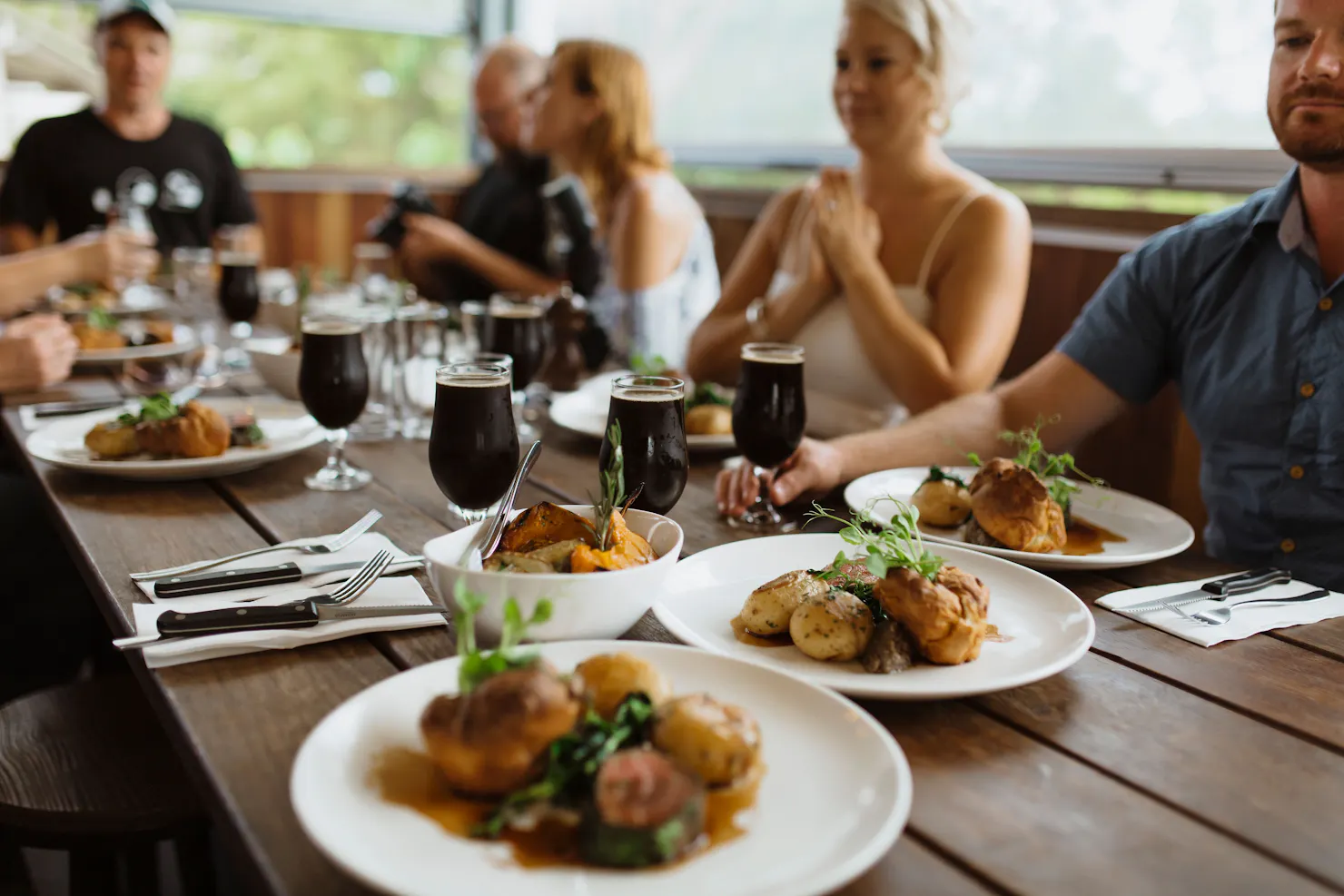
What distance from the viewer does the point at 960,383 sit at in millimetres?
2174

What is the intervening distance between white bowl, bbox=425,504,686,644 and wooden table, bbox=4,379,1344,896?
0.34 ft

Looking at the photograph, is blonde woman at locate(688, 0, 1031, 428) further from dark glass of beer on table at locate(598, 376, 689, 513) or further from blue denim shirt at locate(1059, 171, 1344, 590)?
dark glass of beer on table at locate(598, 376, 689, 513)

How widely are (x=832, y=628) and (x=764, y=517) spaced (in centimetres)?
49

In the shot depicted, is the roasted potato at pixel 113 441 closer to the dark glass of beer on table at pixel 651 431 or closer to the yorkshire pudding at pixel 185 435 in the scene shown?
the yorkshire pudding at pixel 185 435

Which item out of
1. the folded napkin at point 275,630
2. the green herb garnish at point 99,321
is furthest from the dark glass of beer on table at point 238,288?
the folded napkin at point 275,630

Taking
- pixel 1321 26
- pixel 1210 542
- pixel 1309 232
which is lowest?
pixel 1210 542

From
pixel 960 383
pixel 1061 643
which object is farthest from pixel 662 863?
pixel 960 383

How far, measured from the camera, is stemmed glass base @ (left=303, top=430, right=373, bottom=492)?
59.6 inches

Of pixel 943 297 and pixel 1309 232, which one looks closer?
pixel 1309 232

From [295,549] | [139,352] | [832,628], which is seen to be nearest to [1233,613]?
[832,628]

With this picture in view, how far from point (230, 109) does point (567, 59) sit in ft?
8.64

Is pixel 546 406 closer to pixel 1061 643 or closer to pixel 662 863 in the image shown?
pixel 1061 643

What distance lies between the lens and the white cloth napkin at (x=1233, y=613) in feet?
3.52

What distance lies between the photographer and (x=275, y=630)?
99cm
